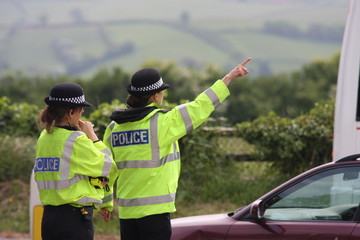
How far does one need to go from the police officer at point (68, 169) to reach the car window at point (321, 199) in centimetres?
136

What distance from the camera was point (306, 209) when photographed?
Answer: 601 cm

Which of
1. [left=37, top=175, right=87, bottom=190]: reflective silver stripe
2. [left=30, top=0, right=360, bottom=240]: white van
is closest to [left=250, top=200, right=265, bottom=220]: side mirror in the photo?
[left=37, top=175, right=87, bottom=190]: reflective silver stripe

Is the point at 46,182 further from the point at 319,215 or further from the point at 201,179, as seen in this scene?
the point at 201,179

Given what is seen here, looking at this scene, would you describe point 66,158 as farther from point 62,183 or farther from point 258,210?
point 258,210

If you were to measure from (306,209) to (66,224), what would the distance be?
5.96 ft

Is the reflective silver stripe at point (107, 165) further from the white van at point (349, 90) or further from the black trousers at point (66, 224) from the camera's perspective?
the white van at point (349, 90)

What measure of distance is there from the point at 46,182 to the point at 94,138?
0.43m

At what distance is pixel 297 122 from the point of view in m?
11.1

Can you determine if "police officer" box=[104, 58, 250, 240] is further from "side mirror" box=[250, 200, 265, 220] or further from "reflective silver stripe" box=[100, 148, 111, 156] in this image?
"side mirror" box=[250, 200, 265, 220]

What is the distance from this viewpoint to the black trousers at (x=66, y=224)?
5.12 meters

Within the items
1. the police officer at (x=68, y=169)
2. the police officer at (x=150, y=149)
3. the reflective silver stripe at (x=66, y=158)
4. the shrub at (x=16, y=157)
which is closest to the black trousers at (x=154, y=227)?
the police officer at (x=150, y=149)

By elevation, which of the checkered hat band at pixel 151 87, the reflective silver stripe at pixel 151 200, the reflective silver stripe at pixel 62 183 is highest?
the checkered hat band at pixel 151 87

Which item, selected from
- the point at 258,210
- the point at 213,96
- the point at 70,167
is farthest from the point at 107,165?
the point at 258,210

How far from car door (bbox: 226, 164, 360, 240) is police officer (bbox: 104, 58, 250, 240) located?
834mm
